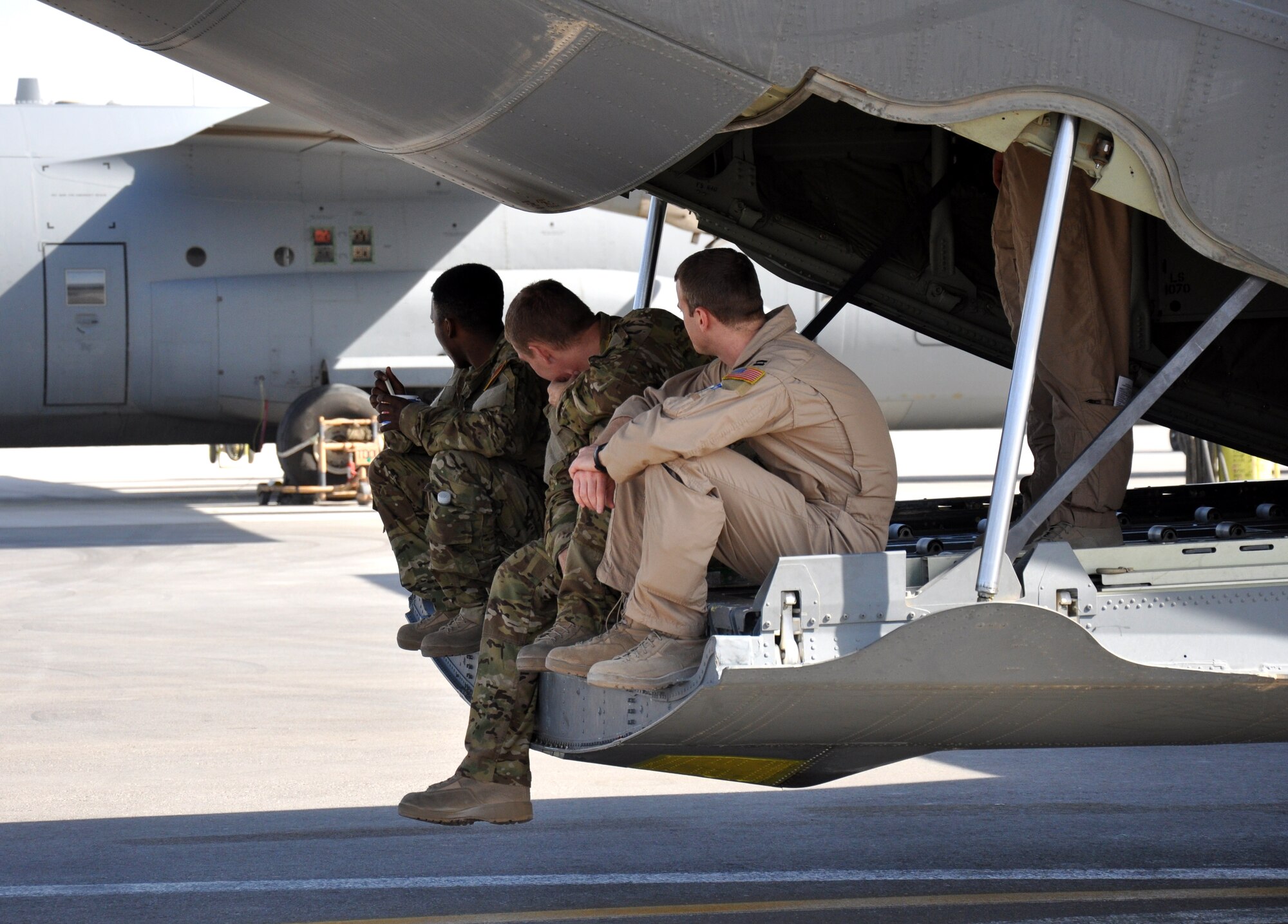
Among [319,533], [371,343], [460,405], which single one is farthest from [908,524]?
[371,343]

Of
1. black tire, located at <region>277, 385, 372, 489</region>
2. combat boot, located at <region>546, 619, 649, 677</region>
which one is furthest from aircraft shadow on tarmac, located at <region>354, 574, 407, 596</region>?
combat boot, located at <region>546, 619, 649, 677</region>

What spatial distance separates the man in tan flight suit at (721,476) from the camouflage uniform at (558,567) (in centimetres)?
24

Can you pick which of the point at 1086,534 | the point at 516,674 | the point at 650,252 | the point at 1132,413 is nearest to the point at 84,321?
the point at 650,252

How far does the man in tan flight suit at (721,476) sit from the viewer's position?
348cm

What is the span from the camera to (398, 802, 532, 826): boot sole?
3.92 meters

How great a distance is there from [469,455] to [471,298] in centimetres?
65

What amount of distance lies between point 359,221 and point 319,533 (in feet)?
11.4

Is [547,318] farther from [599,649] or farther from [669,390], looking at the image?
[599,649]

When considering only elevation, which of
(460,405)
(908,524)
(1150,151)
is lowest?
(908,524)

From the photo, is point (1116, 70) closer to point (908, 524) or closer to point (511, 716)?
point (511, 716)

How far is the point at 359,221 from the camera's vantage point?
1540cm

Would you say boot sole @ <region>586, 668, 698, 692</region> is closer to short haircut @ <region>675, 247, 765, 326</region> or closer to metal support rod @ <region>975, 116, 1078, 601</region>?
metal support rod @ <region>975, 116, 1078, 601</region>

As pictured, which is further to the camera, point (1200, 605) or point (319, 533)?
point (319, 533)

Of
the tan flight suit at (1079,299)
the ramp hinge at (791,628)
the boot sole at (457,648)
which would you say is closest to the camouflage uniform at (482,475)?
the boot sole at (457,648)
